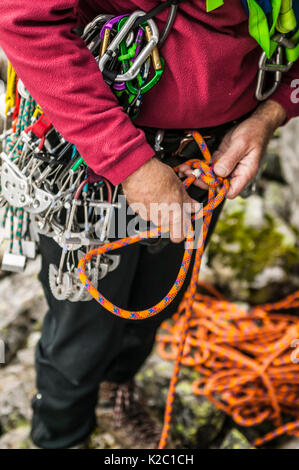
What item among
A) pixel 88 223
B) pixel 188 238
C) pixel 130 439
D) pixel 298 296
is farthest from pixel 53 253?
pixel 298 296

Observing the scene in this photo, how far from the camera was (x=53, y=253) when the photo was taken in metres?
1.27

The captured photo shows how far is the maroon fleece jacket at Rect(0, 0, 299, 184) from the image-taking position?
2.86 ft

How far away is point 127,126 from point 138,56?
153 millimetres

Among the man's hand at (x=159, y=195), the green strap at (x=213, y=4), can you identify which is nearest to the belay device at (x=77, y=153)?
the green strap at (x=213, y=4)

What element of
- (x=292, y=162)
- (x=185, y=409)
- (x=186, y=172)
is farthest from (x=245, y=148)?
(x=292, y=162)

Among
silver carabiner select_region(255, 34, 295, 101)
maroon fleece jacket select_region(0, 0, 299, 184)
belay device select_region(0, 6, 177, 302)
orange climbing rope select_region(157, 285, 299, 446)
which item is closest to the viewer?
maroon fleece jacket select_region(0, 0, 299, 184)

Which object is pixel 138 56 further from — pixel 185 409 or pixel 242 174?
pixel 185 409

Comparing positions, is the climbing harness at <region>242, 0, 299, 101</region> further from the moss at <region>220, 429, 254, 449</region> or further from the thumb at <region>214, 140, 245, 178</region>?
the moss at <region>220, 429, 254, 449</region>

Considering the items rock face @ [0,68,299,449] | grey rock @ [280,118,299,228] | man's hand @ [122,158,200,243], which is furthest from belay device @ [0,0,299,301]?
grey rock @ [280,118,299,228]

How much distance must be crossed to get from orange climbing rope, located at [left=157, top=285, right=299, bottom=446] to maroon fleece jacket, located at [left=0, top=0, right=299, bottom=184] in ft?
3.52

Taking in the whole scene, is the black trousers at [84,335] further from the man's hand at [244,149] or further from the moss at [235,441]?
the moss at [235,441]

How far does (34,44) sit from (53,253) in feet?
1.89

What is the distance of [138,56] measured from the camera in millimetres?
965

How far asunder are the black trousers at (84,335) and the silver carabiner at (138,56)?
0.25 metres
